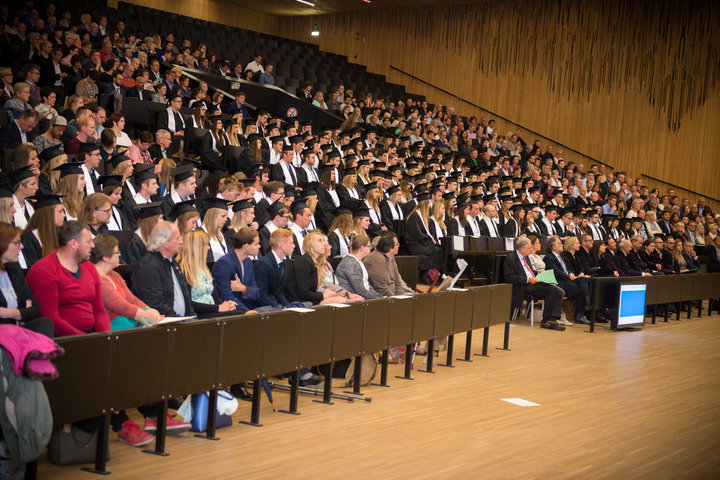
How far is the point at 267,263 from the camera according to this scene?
5.93 metres

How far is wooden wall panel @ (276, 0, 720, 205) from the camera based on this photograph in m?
18.8

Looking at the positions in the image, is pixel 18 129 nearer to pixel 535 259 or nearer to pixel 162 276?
pixel 162 276

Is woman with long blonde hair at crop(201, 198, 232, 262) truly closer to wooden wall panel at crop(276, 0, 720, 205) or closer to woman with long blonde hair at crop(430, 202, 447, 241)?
woman with long blonde hair at crop(430, 202, 447, 241)

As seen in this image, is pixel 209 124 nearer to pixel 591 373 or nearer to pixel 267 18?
pixel 591 373

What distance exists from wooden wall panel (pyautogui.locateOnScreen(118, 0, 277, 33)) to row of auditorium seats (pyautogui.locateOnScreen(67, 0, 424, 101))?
3.37m

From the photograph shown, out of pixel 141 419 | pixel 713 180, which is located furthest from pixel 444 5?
pixel 141 419

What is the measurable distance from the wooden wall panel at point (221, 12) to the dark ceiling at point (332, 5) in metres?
0.30

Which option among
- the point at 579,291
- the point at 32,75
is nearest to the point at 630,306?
the point at 579,291

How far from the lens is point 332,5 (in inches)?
857

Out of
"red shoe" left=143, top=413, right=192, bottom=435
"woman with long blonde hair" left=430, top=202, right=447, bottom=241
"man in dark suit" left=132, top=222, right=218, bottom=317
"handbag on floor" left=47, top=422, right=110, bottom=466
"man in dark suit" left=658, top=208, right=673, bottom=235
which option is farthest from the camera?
"man in dark suit" left=658, top=208, right=673, bottom=235

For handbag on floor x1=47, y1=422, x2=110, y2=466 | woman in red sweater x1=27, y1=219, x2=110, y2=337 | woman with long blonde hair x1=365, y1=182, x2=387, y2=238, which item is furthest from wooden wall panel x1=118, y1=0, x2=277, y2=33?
handbag on floor x1=47, y1=422, x2=110, y2=466

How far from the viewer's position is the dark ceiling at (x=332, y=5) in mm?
20984

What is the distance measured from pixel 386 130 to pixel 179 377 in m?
13.2

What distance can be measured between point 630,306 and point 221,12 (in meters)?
16.2
